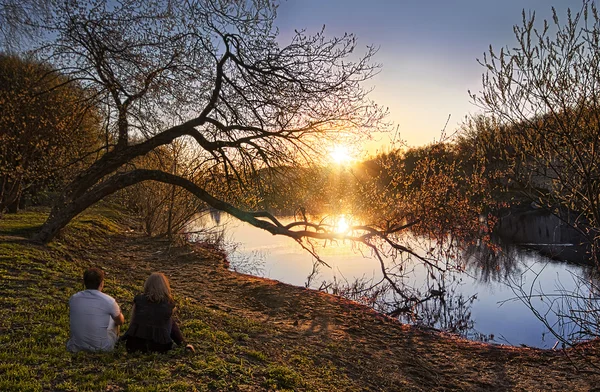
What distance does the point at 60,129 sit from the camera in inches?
454

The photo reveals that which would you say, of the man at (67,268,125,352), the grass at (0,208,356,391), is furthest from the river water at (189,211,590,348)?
the man at (67,268,125,352)

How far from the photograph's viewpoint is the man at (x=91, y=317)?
15.6 ft

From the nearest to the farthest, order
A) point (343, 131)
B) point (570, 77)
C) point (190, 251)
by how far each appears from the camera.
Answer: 1. point (570, 77)
2. point (343, 131)
3. point (190, 251)

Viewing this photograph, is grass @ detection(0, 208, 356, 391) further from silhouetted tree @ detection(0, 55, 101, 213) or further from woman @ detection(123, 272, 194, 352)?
silhouetted tree @ detection(0, 55, 101, 213)

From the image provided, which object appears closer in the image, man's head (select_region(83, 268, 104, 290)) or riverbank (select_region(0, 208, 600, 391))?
riverbank (select_region(0, 208, 600, 391))

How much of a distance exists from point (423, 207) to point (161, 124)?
7.70 meters

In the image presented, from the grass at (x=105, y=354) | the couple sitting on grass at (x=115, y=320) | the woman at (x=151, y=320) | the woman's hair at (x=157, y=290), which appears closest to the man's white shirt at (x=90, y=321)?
the couple sitting on grass at (x=115, y=320)

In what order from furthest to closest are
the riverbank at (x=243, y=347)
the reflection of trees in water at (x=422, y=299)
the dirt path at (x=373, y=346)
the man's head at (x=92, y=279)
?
the reflection of trees in water at (x=422, y=299) < the dirt path at (x=373, y=346) < the man's head at (x=92, y=279) < the riverbank at (x=243, y=347)

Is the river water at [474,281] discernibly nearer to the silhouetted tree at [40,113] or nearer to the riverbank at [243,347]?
the riverbank at [243,347]

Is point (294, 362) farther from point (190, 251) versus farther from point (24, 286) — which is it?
point (190, 251)

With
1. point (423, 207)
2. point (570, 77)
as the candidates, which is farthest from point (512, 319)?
point (570, 77)

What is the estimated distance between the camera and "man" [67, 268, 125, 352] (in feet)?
15.6

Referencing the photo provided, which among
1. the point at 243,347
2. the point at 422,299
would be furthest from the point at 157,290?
the point at 422,299

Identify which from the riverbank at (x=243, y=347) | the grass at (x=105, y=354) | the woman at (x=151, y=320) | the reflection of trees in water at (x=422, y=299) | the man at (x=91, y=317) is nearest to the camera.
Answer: the grass at (x=105, y=354)
